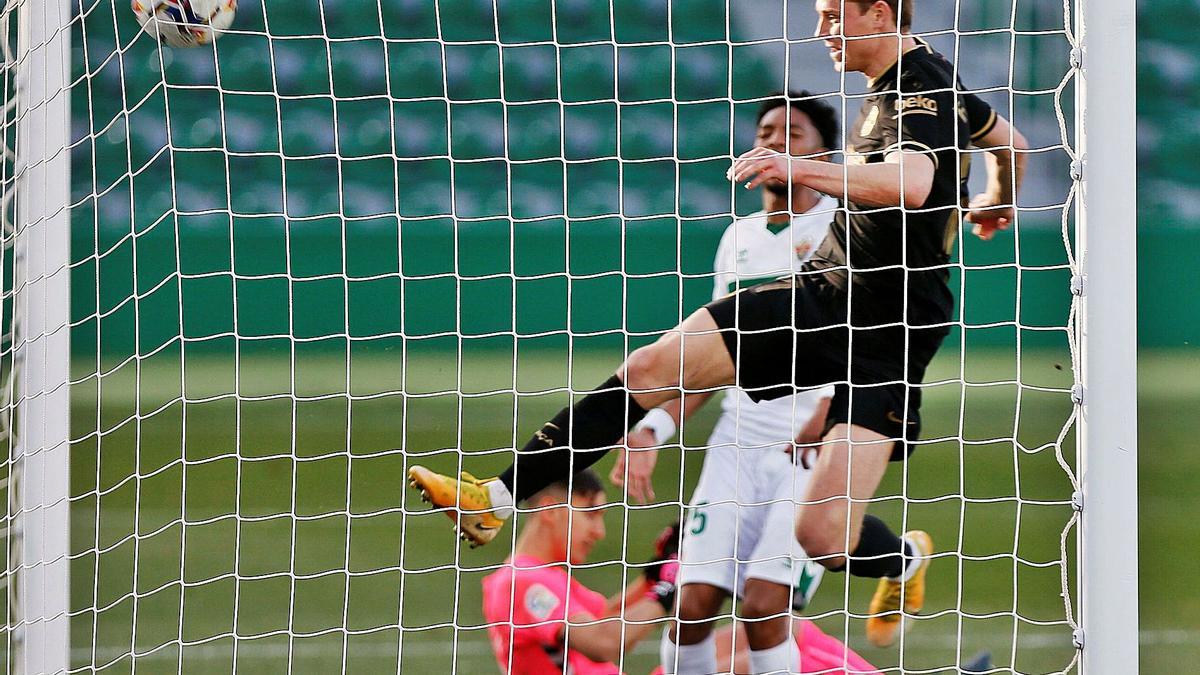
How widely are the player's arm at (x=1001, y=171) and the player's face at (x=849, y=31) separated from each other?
23 centimetres

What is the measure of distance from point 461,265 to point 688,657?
75 cm

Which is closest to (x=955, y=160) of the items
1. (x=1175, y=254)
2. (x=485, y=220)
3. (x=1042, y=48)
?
(x=1042, y=48)

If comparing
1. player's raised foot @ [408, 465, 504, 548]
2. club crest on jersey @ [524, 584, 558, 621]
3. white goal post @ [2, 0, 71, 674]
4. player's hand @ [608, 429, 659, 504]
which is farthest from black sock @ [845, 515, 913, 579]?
white goal post @ [2, 0, 71, 674]

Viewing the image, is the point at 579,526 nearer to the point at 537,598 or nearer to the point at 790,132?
the point at 537,598

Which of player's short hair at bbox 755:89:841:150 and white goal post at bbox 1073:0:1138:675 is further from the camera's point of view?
player's short hair at bbox 755:89:841:150

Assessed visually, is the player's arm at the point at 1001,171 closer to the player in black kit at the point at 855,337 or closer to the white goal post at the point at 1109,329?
the player in black kit at the point at 855,337

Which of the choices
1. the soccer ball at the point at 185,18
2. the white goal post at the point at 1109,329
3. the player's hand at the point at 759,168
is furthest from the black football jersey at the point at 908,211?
the soccer ball at the point at 185,18

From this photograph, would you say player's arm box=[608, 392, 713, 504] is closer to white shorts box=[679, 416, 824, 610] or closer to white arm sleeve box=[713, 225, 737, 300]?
white shorts box=[679, 416, 824, 610]

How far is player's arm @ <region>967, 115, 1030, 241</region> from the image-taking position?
1.77 metres

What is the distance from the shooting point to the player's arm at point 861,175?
1732 millimetres

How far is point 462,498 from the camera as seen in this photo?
1.80 m

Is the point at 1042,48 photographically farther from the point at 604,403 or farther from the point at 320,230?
the point at 320,230

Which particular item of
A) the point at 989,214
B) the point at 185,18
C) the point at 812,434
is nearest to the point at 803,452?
the point at 812,434

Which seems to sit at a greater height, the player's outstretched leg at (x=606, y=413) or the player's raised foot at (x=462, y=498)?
the player's outstretched leg at (x=606, y=413)
